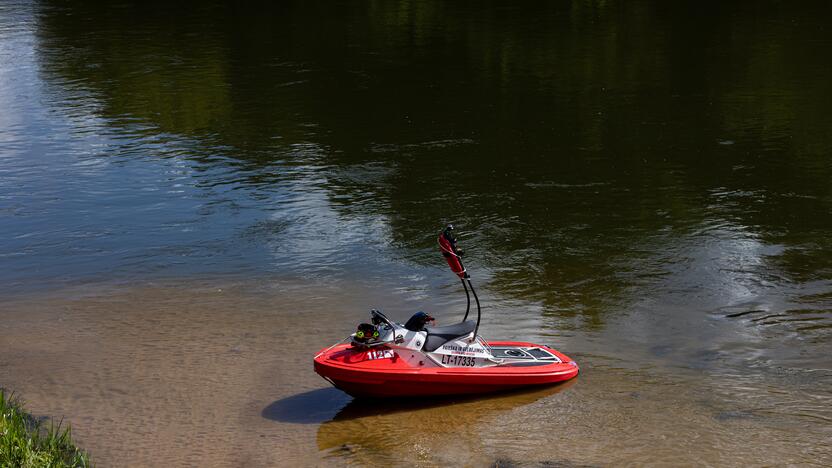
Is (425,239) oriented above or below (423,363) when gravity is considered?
below

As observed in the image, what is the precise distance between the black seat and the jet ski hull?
7.9 inches

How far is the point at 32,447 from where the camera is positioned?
11672mm

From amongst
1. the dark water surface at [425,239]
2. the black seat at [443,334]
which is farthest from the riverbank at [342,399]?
the black seat at [443,334]

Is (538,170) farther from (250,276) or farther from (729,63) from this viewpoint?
(729,63)

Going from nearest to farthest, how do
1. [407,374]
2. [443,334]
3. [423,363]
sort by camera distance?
[407,374] < [423,363] < [443,334]

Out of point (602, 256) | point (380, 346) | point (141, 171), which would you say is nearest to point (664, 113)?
point (602, 256)

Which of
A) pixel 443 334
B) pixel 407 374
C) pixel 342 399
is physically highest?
pixel 443 334

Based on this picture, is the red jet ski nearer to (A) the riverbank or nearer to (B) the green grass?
(A) the riverbank

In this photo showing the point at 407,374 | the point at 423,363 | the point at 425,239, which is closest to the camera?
the point at 407,374

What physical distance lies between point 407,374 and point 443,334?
30.7 inches

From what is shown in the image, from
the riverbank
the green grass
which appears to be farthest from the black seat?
the green grass

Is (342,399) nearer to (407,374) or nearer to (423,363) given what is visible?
(407,374)

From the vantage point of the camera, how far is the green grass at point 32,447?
1108cm

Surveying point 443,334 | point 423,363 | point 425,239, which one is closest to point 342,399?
point 423,363
